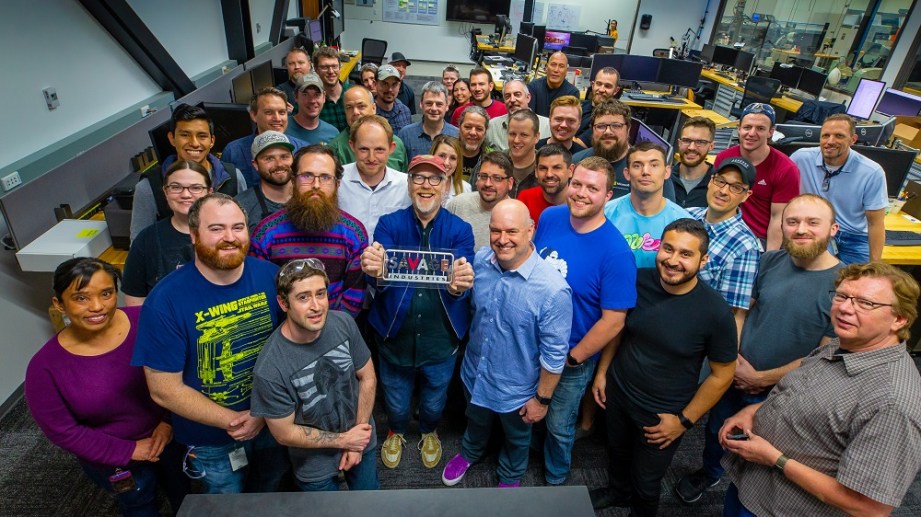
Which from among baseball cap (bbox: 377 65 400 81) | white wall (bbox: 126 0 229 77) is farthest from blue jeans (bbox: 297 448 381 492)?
white wall (bbox: 126 0 229 77)

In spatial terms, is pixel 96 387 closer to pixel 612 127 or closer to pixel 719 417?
pixel 719 417

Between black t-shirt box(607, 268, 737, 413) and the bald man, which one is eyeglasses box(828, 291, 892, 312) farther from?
the bald man

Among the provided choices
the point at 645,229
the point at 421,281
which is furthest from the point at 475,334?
the point at 645,229

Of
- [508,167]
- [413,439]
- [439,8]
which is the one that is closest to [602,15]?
[439,8]

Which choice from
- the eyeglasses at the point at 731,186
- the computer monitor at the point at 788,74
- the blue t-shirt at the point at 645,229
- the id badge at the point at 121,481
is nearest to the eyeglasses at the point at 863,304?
the blue t-shirt at the point at 645,229

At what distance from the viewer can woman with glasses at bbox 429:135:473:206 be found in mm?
2746

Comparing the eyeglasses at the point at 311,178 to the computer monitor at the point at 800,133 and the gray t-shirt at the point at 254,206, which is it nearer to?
the gray t-shirt at the point at 254,206

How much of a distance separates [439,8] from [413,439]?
37.3 ft

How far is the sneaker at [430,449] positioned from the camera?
8.75 ft

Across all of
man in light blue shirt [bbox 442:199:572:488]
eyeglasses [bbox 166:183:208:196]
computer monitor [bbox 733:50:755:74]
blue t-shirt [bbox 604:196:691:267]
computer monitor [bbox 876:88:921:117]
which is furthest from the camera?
computer monitor [bbox 733:50:755:74]

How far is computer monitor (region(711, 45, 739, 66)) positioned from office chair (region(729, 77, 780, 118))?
1.72m

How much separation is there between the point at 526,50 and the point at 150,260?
763 cm

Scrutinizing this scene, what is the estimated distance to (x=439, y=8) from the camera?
11617mm

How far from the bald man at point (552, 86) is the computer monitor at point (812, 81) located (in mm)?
4152
